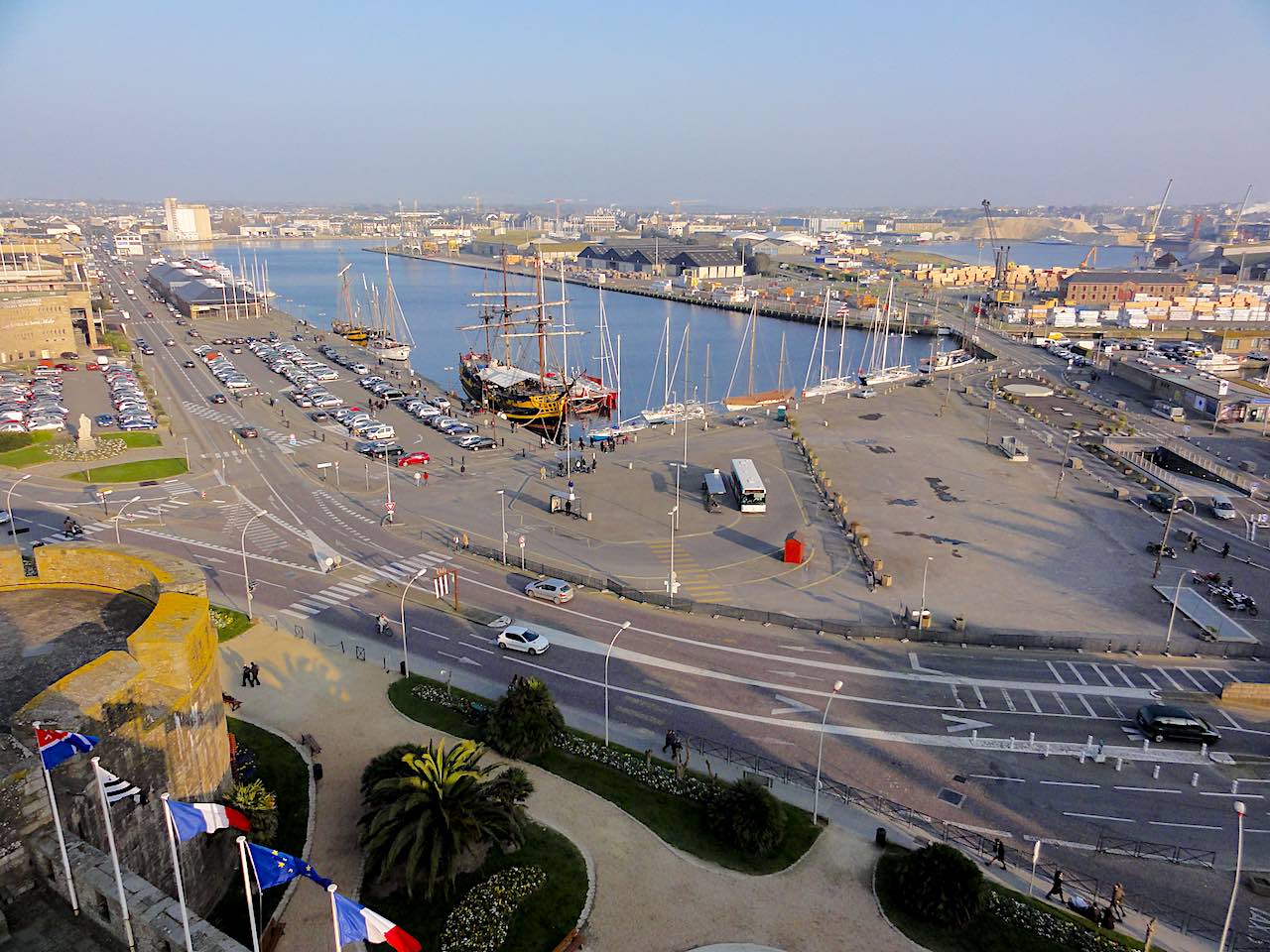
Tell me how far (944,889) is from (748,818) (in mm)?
4785

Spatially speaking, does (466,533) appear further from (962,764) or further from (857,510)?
(962,764)

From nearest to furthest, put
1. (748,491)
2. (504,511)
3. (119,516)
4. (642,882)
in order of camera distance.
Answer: (642,882), (119,516), (504,511), (748,491)

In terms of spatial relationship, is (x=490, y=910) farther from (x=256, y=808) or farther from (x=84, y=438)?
(x=84, y=438)

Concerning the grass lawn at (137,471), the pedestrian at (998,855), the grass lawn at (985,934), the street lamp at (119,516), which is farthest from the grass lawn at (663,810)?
the grass lawn at (137,471)

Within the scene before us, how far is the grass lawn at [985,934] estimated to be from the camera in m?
18.1

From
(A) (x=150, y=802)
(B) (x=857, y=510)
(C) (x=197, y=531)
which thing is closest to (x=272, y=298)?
(C) (x=197, y=531)

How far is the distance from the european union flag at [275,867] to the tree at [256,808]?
826cm

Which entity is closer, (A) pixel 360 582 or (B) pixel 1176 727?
(B) pixel 1176 727

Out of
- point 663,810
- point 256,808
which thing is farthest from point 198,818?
point 663,810

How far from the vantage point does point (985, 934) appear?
60.5ft

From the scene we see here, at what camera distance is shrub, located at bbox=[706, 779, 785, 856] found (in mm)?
20656

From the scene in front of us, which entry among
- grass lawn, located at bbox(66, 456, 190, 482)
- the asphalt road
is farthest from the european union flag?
grass lawn, located at bbox(66, 456, 190, 482)

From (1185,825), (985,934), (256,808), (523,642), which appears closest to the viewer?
(985,934)

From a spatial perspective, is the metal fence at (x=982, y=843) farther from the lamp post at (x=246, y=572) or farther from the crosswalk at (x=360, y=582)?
the lamp post at (x=246, y=572)
